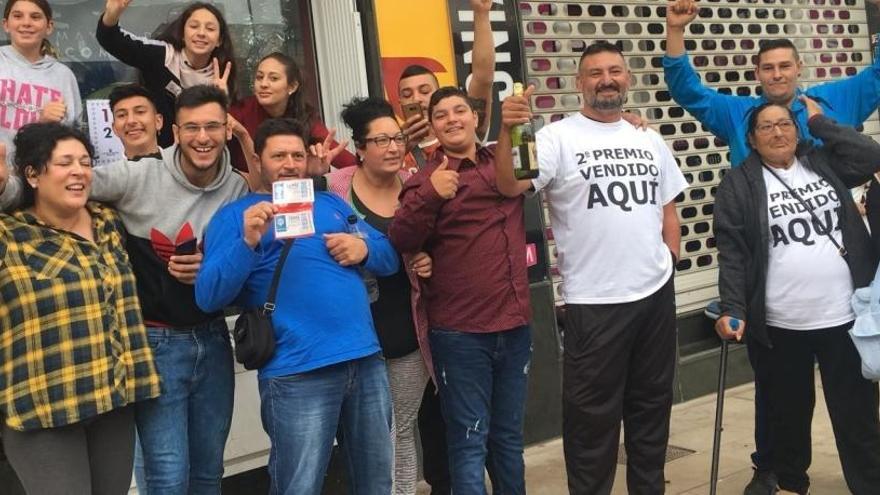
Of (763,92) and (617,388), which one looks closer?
(617,388)

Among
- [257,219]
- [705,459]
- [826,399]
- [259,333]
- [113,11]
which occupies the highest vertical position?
[113,11]

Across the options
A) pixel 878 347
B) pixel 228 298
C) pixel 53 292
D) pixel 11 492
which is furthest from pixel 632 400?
pixel 11 492

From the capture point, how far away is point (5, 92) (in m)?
3.76

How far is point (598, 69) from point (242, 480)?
2.87 m

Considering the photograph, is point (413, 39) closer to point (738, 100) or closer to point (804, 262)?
point (738, 100)

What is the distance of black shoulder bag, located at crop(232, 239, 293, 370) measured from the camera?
126 inches

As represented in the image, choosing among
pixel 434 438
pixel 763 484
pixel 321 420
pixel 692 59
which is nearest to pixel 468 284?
pixel 321 420

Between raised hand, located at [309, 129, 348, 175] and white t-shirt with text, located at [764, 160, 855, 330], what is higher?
raised hand, located at [309, 129, 348, 175]

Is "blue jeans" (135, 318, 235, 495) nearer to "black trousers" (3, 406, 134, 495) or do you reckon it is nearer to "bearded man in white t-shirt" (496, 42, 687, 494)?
"black trousers" (3, 406, 134, 495)

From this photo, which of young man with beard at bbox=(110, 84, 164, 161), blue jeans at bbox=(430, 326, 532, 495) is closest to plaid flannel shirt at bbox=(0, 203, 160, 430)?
young man with beard at bbox=(110, 84, 164, 161)

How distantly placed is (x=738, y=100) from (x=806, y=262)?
1.14 m

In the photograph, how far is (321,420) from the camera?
3.29m

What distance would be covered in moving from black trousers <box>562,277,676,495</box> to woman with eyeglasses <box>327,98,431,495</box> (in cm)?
72

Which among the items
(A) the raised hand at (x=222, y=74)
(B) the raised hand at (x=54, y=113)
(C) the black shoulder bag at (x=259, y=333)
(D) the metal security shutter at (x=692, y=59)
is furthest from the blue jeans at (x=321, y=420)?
(D) the metal security shutter at (x=692, y=59)
